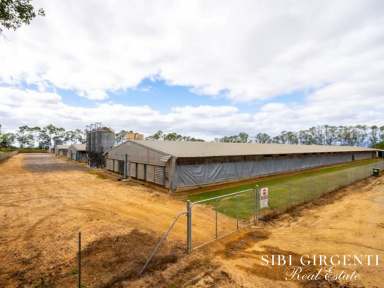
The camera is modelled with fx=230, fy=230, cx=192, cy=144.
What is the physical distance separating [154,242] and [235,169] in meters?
17.2

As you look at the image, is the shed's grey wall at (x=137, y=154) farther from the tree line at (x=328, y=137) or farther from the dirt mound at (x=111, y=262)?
the tree line at (x=328, y=137)

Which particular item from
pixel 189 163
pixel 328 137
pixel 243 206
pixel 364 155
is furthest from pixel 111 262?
pixel 328 137

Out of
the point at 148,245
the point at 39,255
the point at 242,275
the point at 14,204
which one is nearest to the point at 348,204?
the point at 242,275

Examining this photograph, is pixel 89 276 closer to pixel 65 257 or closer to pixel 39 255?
pixel 65 257

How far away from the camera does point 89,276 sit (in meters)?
6.77

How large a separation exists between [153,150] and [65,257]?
47.1 ft

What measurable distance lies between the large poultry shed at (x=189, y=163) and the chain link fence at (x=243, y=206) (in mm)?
5108

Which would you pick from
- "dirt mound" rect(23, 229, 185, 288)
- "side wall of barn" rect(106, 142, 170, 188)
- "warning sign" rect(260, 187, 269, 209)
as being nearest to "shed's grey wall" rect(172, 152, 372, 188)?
"side wall of barn" rect(106, 142, 170, 188)

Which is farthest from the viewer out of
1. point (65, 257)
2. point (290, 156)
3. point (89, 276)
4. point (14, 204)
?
point (290, 156)

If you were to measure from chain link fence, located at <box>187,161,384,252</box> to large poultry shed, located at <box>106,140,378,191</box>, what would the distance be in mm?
5108

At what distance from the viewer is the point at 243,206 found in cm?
1439

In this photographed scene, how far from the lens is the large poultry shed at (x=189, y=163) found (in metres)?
20.2

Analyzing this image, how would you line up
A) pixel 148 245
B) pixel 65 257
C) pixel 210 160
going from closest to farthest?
pixel 65 257
pixel 148 245
pixel 210 160

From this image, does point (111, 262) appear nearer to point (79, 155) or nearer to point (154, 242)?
point (154, 242)
